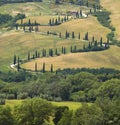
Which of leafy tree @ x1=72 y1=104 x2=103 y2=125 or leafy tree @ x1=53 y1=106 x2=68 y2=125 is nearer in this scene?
leafy tree @ x1=72 y1=104 x2=103 y2=125

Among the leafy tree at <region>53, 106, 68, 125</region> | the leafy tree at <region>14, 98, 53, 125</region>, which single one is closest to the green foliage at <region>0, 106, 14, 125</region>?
the leafy tree at <region>14, 98, 53, 125</region>

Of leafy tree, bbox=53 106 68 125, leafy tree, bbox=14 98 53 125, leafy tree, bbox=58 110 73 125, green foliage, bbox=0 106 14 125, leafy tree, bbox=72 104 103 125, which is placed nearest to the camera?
green foliage, bbox=0 106 14 125

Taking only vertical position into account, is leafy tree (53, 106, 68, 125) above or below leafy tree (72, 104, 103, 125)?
below

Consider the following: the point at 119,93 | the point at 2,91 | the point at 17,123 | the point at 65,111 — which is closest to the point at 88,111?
the point at 65,111

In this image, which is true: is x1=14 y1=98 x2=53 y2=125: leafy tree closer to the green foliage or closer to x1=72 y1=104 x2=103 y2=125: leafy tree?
the green foliage

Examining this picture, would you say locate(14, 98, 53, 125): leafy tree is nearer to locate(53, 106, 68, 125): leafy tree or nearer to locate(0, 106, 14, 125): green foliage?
locate(53, 106, 68, 125): leafy tree

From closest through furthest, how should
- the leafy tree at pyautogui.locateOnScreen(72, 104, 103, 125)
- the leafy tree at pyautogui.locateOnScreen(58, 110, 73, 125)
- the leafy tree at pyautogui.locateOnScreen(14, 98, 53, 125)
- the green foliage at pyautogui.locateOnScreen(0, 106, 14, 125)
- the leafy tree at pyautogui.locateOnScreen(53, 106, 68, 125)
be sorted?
the green foliage at pyautogui.locateOnScreen(0, 106, 14, 125), the leafy tree at pyautogui.locateOnScreen(72, 104, 103, 125), the leafy tree at pyautogui.locateOnScreen(58, 110, 73, 125), the leafy tree at pyautogui.locateOnScreen(14, 98, 53, 125), the leafy tree at pyautogui.locateOnScreen(53, 106, 68, 125)

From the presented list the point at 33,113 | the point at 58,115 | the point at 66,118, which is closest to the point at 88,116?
the point at 66,118

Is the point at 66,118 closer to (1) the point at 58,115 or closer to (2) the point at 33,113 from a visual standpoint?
(1) the point at 58,115

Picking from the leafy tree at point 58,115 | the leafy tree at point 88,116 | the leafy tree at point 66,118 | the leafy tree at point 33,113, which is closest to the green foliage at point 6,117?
the leafy tree at point 33,113

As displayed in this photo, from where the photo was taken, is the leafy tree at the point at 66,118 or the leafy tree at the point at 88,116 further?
the leafy tree at the point at 66,118

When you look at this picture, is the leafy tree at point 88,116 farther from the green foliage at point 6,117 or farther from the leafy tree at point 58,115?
the green foliage at point 6,117

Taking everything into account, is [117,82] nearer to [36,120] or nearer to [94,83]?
[94,83]
